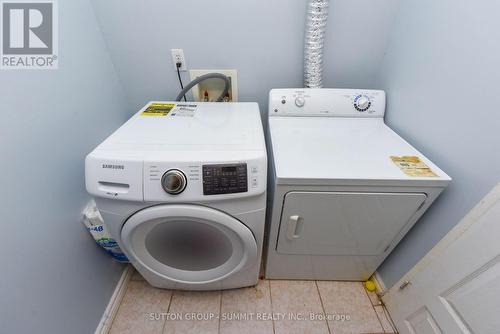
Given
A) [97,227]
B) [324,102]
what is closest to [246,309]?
[97,227]

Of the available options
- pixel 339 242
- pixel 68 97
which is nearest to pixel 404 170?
pixel 339 242

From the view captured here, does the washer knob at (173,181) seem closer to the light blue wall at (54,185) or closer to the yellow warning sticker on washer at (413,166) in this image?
the light blue wall at (54,185)

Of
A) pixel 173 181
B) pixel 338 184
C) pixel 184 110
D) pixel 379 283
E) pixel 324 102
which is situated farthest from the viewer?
pixel 379 283

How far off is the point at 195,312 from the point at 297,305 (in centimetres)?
58

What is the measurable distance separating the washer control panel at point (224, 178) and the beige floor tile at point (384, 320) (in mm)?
1181

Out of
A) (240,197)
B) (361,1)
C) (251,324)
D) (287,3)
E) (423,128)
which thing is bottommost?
(251,324)

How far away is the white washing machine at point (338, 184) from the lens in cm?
79

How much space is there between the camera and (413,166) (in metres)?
0.84

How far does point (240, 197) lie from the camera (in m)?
0.72

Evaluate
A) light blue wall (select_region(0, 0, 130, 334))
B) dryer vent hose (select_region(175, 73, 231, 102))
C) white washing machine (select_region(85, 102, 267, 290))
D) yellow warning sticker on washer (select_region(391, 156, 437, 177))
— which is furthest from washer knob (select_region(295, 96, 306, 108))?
light blue wall (select_region(0, 0, 130, 334))

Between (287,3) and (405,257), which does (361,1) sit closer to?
(287,3)

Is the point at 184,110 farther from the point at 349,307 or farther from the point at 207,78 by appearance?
the point at 349,307

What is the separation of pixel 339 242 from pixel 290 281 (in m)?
0.51

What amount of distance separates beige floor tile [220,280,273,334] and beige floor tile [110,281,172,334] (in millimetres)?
346
